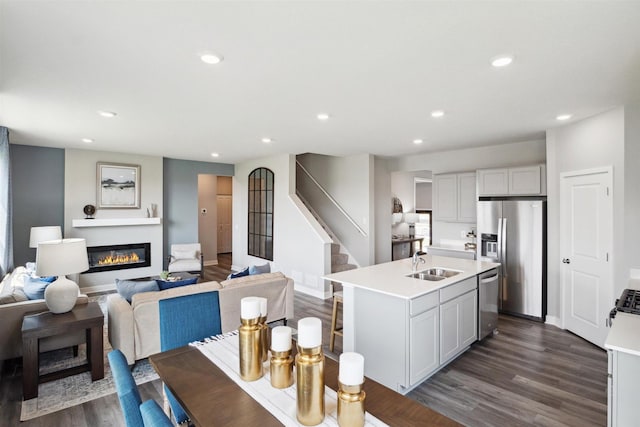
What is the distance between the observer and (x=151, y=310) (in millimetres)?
3006

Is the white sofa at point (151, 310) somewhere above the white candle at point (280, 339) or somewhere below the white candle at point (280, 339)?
below

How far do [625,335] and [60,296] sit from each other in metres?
4.11

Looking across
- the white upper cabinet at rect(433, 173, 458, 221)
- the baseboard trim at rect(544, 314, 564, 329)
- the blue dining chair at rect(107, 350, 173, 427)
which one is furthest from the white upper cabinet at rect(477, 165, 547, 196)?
the blue dining chair at rect(107, 350, 173, 427)

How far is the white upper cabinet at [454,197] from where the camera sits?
549 cm

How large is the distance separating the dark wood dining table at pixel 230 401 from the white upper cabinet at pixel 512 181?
14.3ft

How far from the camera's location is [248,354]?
147 cm

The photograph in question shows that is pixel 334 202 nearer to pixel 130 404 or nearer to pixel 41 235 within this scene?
pixel 41 235

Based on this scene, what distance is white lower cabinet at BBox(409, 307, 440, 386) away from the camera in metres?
2.62

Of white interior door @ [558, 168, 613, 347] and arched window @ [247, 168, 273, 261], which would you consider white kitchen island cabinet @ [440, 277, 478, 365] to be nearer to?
white interior door @ [558, 168, 613, 347]

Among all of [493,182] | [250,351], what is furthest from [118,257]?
[493,182]

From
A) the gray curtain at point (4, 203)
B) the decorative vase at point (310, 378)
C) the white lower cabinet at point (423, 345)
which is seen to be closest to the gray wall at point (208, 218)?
the gray curtain at point (4, 203)

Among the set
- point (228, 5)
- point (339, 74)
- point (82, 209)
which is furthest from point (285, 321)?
point (82, 209)

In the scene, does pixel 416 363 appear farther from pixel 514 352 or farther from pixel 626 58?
pixel 626 58

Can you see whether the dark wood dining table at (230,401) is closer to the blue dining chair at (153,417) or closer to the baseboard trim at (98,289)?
the blue dining chair at (153,417)
